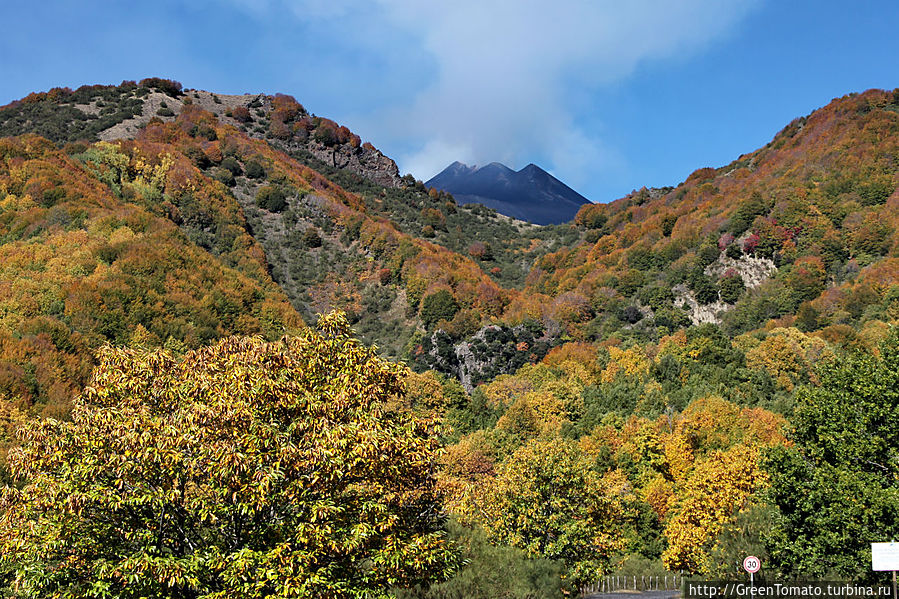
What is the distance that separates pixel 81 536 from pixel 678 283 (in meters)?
93.5

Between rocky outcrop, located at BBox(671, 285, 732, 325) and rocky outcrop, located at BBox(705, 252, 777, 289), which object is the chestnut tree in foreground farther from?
rocky outcrop, located at BBox(705, 252, 777, 289)

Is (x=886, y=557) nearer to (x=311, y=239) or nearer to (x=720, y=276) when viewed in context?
(x=720, y=276)

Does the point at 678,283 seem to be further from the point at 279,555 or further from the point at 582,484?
the point at 279,555

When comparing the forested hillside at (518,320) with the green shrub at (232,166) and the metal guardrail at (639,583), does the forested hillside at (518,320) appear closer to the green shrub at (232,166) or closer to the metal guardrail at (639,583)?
the metal guardrail at (639,583)

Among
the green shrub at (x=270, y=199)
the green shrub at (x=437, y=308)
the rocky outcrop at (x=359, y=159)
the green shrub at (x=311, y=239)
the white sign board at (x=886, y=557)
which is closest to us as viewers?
the white sign board at (x=886, y=557)

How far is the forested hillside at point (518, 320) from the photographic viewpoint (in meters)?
23.0

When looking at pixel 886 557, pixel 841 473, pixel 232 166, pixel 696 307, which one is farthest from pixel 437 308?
pixel 886 557

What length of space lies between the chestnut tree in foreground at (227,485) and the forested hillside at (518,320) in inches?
7.0

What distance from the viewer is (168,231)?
83250mm

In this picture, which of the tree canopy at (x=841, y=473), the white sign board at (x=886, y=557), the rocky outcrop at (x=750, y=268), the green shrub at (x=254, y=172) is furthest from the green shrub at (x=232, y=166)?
the white sign board at (x=886, y=557)

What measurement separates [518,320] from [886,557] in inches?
3365

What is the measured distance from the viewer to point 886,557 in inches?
543

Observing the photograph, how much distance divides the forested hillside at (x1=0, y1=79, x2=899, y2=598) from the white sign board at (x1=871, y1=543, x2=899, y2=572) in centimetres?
837

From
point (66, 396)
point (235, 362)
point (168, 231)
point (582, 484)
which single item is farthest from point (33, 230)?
point (235, 362)
